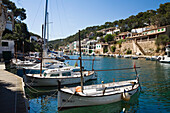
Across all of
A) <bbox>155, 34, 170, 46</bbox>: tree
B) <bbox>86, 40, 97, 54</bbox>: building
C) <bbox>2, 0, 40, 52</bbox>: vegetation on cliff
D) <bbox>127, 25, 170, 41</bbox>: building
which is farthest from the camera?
<bbox>86, 40, 97, 54</bbox>: building

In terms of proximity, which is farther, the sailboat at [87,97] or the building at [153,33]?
the building at [153,33]

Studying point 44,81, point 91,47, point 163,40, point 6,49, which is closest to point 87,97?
point 44,81

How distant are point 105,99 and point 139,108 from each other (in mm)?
2966

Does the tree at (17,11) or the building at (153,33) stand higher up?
the tree at (17,11)

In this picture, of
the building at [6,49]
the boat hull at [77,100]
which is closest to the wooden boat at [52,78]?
the boat hull at [77,100]

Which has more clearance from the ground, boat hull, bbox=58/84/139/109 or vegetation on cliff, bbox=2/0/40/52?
vegetation on cliff, bbox=2/0/40/52

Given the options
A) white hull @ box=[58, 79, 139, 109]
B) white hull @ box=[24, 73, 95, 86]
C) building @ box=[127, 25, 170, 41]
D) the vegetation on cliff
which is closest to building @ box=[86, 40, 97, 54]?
building @ box=[127, 25, 170, 41]

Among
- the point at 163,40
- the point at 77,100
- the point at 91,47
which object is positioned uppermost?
the point at 91,47

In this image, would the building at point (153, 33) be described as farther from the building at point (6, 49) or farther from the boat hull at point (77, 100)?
the building at point (6, 49)

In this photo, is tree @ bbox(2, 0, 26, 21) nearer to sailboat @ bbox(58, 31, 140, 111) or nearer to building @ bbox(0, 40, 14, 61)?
building @ bbox(0, 40, 14, 61)

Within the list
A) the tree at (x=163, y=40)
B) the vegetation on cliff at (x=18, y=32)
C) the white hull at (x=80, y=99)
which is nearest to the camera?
the white hull at (x=80, y=99)

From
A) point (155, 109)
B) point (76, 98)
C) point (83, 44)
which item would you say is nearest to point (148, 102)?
point (155, 109)

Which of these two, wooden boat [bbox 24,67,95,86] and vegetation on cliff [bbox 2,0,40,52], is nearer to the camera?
wooden boat [bbox 24,67,95,86]

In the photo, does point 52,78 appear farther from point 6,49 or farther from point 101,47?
point 101,47
